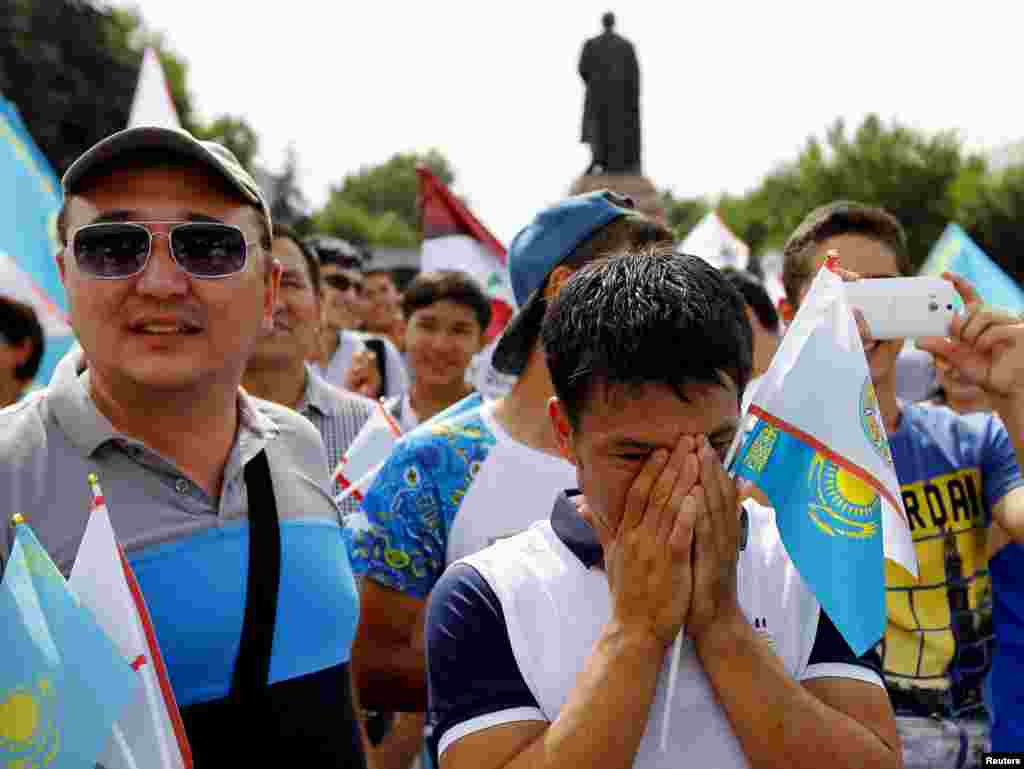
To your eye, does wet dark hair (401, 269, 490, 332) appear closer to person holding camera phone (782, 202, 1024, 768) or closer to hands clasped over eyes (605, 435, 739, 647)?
person holding camera phone (782, 202, 1024, 768)

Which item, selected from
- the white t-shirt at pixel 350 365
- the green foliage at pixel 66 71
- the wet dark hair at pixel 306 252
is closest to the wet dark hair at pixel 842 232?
the wet dark hair at pixel 306 252

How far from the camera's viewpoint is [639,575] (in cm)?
151

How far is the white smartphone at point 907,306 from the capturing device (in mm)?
2223

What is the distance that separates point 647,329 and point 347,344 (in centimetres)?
467

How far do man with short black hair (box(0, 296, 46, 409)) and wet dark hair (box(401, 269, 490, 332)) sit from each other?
168 centimetres

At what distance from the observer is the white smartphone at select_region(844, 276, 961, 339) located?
222cm

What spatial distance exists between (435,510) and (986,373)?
117cm

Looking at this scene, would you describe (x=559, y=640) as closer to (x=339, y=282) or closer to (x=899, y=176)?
(x=339, y=282)

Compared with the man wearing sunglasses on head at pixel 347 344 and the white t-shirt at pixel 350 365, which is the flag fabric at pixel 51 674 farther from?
the white t-shirt at pixel 350 365

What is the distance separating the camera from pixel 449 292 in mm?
5215

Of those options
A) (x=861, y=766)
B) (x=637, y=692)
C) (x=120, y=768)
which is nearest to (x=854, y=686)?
(x=861, y=766)

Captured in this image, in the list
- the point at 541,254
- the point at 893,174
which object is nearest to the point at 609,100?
the point at 541,254

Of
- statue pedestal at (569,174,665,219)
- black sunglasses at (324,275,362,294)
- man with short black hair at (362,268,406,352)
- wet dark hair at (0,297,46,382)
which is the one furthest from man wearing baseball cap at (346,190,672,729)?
statue pedestal at (569,174,665,219)

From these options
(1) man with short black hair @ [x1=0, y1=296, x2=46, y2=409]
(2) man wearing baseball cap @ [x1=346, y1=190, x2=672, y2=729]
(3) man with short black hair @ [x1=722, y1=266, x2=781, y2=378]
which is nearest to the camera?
(2) man wearing baseball cap @ [x1=346, y1=190, x2=672, y2=729]
